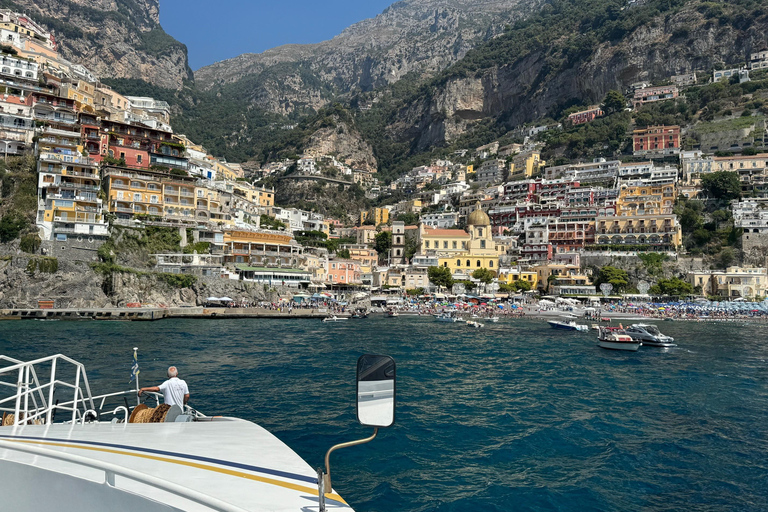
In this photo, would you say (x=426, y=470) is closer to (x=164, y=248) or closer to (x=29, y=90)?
(x=164, y=248)

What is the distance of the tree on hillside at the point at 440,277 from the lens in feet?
219

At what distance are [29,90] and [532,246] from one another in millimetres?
66449

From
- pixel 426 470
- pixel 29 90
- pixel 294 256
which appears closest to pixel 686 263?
pixel 294 256

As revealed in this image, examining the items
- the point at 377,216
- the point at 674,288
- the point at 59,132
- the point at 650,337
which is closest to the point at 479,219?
the point at 674,288

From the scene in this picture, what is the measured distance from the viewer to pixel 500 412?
13.6m

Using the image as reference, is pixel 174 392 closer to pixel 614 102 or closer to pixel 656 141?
pixel 656 141

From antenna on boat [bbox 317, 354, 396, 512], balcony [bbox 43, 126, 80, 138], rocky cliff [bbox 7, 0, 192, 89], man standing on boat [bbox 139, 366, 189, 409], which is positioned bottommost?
man standing on boat [bbox 139, 366, 189, 409]

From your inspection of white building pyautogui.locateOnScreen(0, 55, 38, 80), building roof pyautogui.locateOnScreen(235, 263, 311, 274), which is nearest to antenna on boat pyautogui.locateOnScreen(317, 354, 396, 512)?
building roof pyautogui.locateOnScreen(235, 263, 311, 274)

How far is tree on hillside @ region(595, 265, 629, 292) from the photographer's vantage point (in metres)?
62.8

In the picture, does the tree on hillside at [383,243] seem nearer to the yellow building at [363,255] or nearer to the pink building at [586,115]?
the yellow building at [363,255]

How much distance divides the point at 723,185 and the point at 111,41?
15361 centimetres

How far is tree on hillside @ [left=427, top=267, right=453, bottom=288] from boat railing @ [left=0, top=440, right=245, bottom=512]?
63953 mm

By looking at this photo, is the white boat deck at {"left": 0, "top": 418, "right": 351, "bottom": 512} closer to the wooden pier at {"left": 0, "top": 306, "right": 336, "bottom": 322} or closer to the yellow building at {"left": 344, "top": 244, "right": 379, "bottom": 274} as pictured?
the wooden pier at {"left": 0, "top": 306, "right": 336, "bottom": 322}

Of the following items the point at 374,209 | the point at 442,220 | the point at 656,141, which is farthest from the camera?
the point at 374,209
